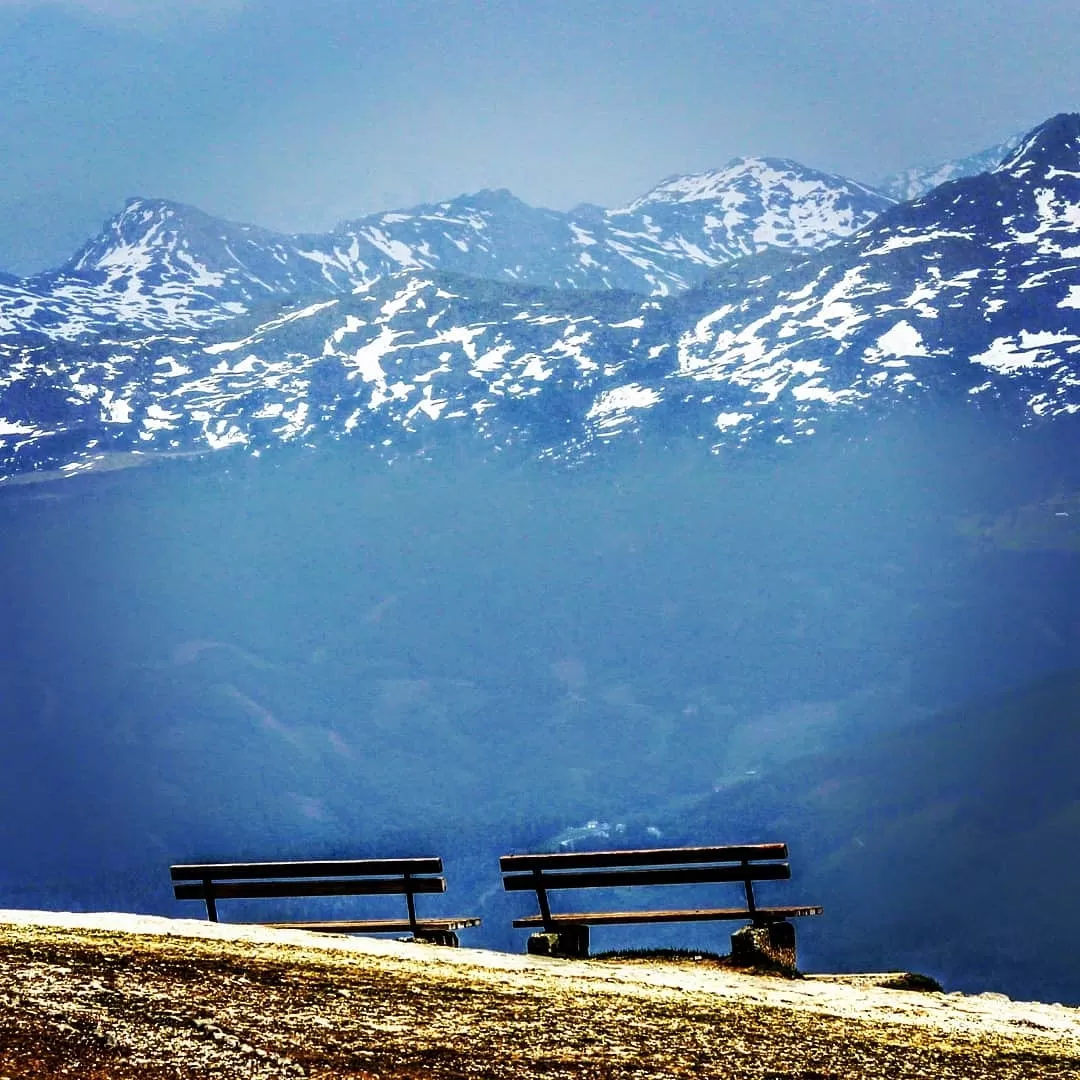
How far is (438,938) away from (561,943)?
8.20 ft

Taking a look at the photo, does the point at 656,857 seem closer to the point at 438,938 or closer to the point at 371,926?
the point at 438,938

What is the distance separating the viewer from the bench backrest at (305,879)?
2445 centimetres

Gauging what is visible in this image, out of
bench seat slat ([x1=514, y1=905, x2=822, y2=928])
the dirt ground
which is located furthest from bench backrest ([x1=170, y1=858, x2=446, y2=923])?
the dirt ground

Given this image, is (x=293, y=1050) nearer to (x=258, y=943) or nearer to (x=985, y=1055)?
(x=258, y=943)

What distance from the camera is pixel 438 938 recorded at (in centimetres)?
2516

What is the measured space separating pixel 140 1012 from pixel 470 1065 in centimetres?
385

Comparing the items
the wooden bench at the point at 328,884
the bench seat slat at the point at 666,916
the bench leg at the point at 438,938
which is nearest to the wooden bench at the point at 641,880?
the bench seat slat at the point at 666,916

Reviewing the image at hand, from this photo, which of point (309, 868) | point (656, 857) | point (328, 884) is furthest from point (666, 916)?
point (309, 868)

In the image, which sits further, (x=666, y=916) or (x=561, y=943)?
(x=666, y=916)

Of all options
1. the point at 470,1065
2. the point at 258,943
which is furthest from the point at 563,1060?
the point at 258,943

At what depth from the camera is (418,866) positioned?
2456cm

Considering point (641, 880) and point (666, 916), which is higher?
point (641, 880)

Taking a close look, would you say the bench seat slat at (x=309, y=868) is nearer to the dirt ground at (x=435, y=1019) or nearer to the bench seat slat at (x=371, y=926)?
the bench seat slat at (x=371, y=926)

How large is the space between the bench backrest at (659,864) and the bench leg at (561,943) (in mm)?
498
